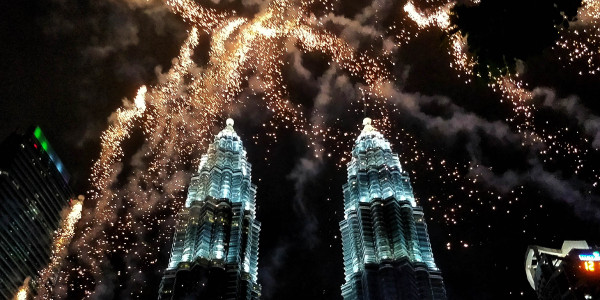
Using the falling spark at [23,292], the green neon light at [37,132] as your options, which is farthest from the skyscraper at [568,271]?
the green neon light at [37,132]

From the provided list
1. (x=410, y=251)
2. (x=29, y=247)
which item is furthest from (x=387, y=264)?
(x=29, y=247)

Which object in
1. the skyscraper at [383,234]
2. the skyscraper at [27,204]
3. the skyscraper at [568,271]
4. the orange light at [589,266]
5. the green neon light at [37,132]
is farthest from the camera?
the green neon light at [37,132]

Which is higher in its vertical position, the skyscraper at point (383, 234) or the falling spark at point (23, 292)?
the falling spark at point (23, 292)

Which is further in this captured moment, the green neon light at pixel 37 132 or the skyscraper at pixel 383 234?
the green neon light at pixel 37 132

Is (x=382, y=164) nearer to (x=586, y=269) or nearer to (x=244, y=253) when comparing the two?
(x=244, y=253)

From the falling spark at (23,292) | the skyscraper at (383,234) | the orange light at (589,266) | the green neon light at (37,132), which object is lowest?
the orange light at (589,266)

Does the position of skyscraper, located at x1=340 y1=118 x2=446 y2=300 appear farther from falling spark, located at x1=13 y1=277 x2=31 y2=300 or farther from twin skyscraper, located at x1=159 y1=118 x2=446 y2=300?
falling spark, located at x1=13 y1=277 x2=31 y2=300

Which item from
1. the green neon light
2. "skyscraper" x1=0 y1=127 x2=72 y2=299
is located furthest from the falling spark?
the green neon light

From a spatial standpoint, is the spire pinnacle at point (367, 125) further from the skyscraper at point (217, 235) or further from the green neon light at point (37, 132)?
the green neon light at point (37, 132)
